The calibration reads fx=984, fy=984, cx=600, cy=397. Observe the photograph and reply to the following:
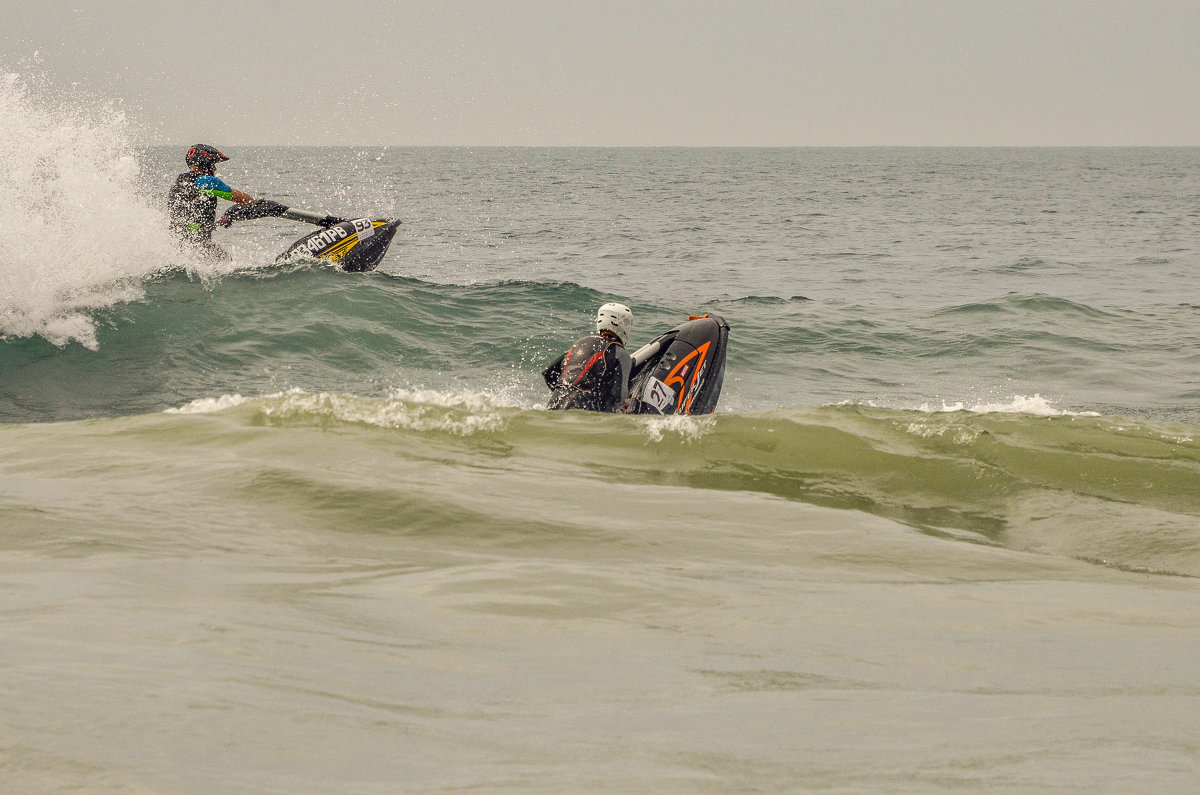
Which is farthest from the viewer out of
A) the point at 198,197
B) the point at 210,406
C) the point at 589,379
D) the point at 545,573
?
the point at 198,197

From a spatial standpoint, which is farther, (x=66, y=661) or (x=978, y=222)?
(x=978, y=222)

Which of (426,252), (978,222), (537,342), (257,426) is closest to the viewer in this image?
(257,426)

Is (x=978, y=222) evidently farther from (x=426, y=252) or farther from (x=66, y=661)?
(x=66, y=661)

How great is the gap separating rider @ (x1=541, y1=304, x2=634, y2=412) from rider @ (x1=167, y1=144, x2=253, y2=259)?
893 cm

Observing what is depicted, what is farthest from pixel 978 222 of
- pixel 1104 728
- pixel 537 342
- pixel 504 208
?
pixel 1104 728

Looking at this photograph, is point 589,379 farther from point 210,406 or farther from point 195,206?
point 195,206

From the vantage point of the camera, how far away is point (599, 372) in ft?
26.5

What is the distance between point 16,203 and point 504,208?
36406mm

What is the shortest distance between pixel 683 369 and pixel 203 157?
9.71m

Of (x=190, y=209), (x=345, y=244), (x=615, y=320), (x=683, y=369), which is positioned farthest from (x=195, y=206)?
(x=615, y=320)

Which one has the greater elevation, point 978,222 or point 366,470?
point 978,222

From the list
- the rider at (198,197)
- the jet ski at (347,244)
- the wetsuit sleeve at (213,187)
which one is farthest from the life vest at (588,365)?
the jet ski at (347,244)

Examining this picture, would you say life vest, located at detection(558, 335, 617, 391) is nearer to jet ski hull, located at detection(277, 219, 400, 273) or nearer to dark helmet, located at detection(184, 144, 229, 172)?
dark helmet, located at detection(184, 144, 229, 172)

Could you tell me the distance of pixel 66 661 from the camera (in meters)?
2.56
